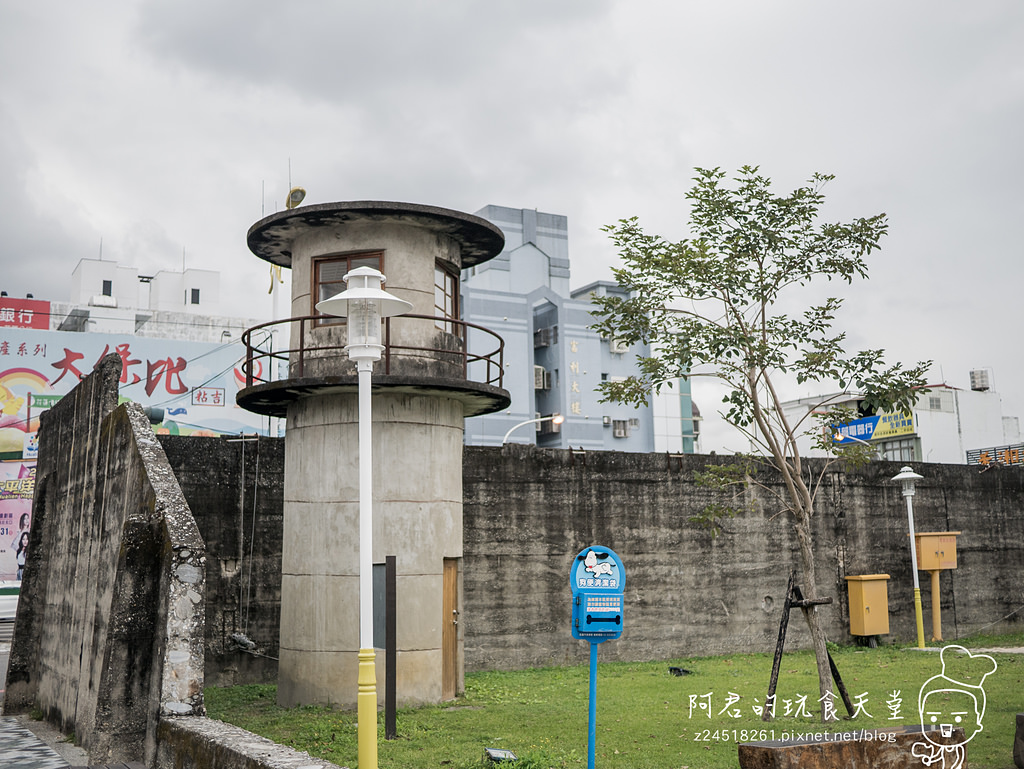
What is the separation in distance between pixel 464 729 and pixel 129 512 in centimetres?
471

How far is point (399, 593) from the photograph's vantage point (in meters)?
13.1

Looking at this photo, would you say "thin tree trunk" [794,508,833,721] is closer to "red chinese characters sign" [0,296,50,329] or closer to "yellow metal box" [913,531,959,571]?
"yellow metal box" [913,531,959,571]

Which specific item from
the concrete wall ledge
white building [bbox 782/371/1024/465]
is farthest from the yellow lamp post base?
white building [bbox 782/371/1024/465]

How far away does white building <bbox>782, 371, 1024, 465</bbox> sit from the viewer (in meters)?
47.3

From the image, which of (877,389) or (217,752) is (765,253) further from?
(217,752)

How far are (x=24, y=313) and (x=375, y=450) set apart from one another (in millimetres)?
37270

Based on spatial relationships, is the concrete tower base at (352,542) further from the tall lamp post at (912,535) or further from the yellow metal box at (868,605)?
the tall lamp post at (912,535)

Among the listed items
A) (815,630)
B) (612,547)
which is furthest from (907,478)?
(815,630)

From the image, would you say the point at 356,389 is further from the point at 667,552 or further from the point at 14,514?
the point at 14,514

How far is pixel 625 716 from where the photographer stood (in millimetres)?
11766

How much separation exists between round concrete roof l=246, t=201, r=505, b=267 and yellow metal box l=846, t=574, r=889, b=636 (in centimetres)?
1107

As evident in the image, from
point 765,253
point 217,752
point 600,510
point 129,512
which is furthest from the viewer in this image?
point 600,510

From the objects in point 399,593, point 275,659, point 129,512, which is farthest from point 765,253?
point 275,659

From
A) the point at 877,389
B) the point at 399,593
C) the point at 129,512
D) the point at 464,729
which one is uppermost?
the point at 877,389
